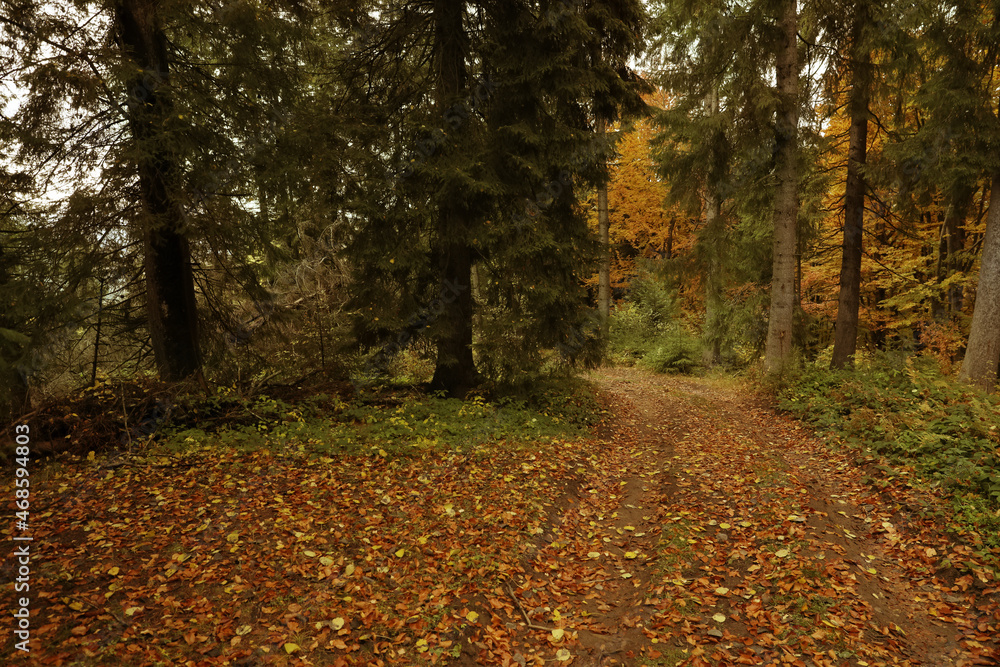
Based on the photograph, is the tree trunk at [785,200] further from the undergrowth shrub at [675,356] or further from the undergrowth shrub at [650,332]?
the undergrowth shrub at [650,332]

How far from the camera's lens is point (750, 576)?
4.94 meters

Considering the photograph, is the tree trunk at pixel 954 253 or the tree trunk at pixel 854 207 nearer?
the tree trunk at pixel 854 207

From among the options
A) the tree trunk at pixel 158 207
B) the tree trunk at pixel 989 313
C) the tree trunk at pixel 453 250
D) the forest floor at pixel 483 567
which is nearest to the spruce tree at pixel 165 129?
the tree trunk at pixel 158 207

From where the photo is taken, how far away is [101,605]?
4043 mm

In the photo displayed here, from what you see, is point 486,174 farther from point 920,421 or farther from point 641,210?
point 641,210

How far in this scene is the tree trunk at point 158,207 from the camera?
269 inches

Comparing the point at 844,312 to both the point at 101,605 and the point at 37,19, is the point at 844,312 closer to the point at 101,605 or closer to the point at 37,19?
the point at 101,605

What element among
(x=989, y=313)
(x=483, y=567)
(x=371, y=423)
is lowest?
(x=483, y=567)

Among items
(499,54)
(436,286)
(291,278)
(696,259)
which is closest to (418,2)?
(499,54)

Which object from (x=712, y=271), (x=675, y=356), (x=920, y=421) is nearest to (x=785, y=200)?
(x=712, y=271)

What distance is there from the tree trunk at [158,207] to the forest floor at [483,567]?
207 centimetres

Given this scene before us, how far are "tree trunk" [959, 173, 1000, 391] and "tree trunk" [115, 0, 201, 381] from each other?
13234 mm

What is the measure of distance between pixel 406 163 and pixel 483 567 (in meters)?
6.44

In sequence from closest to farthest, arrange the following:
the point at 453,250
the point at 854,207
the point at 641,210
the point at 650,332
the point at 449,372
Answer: the point at 453,250
the point at 449,372
the point at 854,207
the point at 641,210
the point at 650,332
